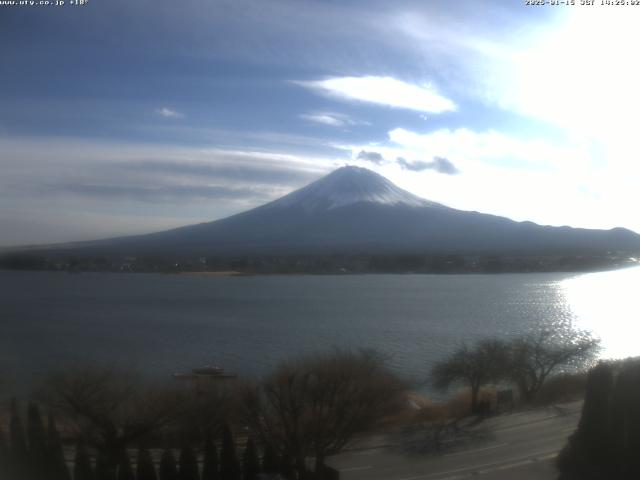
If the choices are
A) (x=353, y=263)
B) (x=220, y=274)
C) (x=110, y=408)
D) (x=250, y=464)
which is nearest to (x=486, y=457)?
(x=250, y=464)

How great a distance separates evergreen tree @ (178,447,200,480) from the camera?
136 inches

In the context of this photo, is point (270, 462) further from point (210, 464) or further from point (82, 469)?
point (82, 469)

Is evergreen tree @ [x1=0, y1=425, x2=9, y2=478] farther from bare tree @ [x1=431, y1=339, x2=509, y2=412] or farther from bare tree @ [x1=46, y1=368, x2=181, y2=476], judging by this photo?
bare tree @ [x1=431, y1=339, x2=509, y2=412]

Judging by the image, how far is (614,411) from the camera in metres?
3.67

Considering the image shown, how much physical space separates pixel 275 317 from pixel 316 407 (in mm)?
6617

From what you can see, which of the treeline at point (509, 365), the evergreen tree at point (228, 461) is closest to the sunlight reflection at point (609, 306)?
the treeline at point (509, 365)

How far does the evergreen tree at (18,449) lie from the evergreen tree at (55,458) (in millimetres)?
123

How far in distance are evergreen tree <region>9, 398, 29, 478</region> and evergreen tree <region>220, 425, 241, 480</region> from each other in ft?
3.20

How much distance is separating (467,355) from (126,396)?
9.79 ft

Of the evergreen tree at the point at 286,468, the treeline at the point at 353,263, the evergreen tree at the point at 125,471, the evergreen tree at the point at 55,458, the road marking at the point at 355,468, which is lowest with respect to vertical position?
the road marking at the point at 355,468

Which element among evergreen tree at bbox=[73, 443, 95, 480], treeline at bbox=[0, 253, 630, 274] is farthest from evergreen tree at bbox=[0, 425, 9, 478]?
treeline at bbox=[0, 253, 630, 274]

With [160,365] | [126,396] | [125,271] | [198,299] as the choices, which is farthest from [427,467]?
[125,271]

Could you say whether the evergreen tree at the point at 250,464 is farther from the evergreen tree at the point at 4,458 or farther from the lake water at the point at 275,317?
the lake water at the point at 275,317

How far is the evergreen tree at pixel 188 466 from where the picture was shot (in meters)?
3.45
